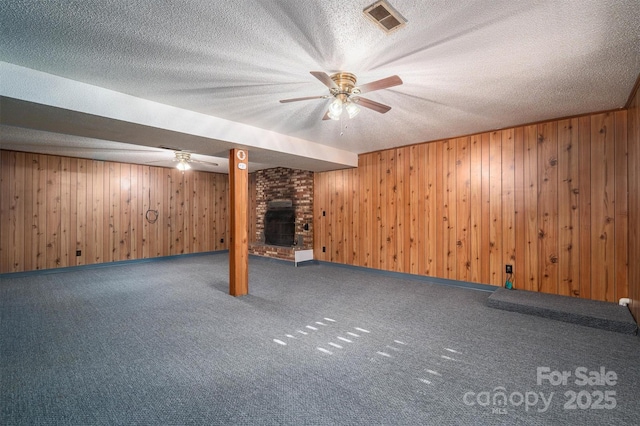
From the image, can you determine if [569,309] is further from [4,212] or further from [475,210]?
[4,212]

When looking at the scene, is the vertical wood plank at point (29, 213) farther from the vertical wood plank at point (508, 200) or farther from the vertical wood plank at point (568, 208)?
the vertical wood plank at point (568, 208)

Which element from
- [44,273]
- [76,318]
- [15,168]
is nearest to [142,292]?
[76,318]

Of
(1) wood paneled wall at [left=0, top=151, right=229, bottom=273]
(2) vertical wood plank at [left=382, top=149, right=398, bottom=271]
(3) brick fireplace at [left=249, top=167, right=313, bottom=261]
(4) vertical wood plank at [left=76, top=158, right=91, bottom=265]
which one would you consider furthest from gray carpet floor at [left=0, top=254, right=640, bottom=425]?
(3) brick fireplace at [left=249, top=167, right=313, bottom=261]

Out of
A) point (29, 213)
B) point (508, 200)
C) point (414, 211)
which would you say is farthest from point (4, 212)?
point (508, 200)

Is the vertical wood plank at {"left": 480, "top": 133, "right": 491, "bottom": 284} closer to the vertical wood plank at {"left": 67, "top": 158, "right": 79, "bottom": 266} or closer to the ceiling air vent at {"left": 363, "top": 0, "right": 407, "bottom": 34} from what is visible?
the ceiling air vent at {"left": 363, "top": 0, "right": 407, "bottom": 34}

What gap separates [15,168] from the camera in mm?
5344

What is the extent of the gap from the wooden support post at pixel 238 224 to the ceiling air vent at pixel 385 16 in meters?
2.99

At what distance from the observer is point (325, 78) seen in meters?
2.13

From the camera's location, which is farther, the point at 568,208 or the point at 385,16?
the point at 568,208

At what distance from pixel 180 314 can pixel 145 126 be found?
2256mm

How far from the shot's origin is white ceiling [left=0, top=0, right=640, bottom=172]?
1721 mm

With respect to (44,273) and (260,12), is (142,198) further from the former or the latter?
(260,12)

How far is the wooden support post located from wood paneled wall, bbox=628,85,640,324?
180 inches

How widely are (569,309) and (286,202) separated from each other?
5.76 m
